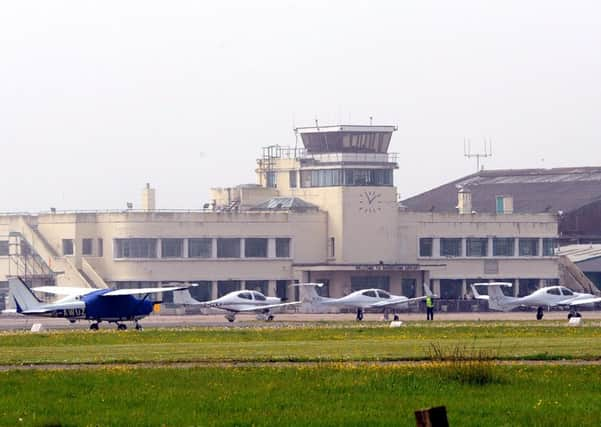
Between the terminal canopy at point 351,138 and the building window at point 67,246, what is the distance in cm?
2042

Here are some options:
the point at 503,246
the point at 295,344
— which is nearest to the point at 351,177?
the point at 503,246

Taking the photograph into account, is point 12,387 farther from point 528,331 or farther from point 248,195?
point 248,195

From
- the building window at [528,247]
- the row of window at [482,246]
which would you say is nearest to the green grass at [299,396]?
the row of window at [482,246]

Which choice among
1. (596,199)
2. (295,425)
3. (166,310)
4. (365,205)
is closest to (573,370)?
(295,425)

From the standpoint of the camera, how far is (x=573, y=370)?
3331 centimetres

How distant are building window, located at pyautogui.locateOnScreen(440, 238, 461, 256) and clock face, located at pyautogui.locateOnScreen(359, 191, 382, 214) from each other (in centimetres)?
625

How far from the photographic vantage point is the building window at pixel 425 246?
11769 centimetres

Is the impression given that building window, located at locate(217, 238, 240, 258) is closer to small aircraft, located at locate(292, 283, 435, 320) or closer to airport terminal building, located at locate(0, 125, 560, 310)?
airport terminal building, located at locate(0, 125, 560, 310)

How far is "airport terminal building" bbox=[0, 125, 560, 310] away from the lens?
363 feet

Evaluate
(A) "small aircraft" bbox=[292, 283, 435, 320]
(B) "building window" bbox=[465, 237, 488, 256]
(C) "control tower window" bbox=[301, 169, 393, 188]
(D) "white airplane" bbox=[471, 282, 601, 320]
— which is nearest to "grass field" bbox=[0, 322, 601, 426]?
(D) "white airplane" bbox=[471, 282, 601, 320]

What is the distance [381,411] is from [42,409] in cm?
588

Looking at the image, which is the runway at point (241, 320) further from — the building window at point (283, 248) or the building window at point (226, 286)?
the building window at point (283, 248)

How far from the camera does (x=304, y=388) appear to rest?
2964 centimetres

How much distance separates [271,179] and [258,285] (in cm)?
1236
